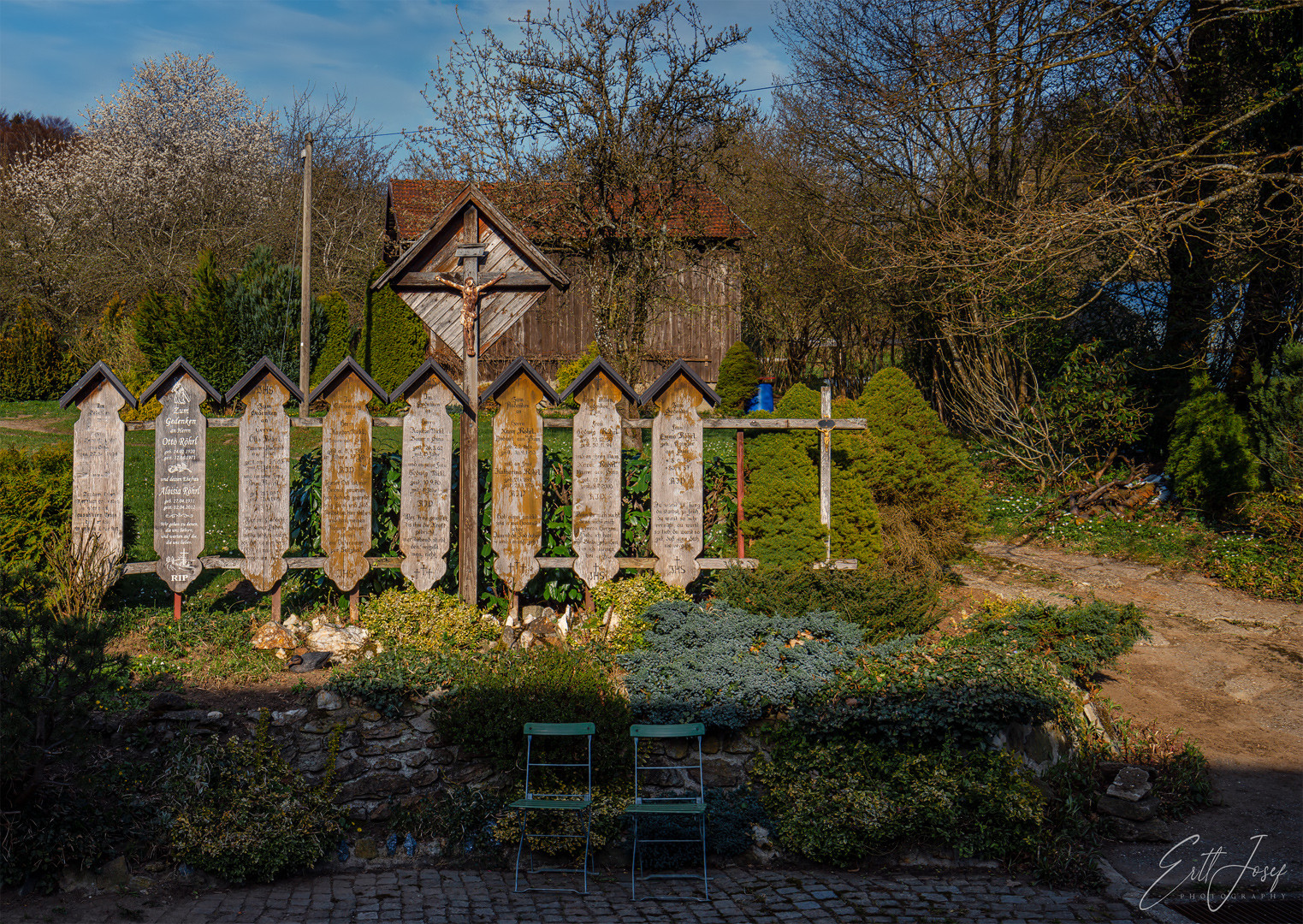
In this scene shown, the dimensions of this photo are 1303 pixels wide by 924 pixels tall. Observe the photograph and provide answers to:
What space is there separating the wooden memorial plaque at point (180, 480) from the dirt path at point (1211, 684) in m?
6.14

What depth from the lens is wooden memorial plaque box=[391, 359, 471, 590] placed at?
21.4 ft

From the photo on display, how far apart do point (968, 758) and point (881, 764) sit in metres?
0.49

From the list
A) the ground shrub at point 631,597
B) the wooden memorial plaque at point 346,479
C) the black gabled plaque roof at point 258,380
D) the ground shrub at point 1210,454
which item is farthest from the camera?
the ground shrub at point 1210,454

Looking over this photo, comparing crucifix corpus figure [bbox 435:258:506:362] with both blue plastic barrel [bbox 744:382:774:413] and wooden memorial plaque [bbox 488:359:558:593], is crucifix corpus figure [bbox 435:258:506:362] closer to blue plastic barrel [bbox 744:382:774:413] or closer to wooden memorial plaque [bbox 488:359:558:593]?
wooden memorial plaque [bbox 488:359:558:593]

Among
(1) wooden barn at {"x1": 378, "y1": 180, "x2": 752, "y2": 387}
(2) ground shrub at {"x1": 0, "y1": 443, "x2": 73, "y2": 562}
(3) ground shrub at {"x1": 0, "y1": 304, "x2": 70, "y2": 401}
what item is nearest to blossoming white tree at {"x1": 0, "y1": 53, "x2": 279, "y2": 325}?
(3) ground shrub at {"x1": 0, "y1": 304, "x2": 70, "y2": 401}

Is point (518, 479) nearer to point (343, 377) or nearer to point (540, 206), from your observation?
point (343, 377)

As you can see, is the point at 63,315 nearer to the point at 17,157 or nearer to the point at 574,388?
the point at 17,157

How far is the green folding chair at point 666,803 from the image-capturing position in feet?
14.5

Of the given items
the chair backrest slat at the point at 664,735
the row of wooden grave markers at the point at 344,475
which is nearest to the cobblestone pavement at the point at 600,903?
the chair backrest slat at the point at 664,735

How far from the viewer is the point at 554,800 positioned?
15.2ft

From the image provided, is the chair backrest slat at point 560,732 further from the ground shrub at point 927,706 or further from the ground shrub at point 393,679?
the ground shrub at point 927,706

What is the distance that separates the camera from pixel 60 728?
4.09 m

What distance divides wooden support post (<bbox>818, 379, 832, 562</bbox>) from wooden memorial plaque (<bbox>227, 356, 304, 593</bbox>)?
11.1 feet

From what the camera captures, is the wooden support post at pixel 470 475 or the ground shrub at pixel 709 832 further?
the wooden support post at pixel 470 475
